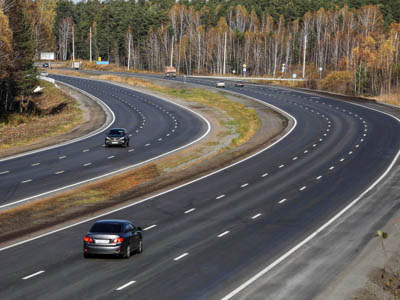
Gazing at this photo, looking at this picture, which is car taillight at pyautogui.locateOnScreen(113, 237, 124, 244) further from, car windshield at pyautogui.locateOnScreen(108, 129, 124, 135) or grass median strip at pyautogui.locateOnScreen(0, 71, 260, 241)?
car windshield at pyautogui.locateOnScreen(108, 129, 124, 135)

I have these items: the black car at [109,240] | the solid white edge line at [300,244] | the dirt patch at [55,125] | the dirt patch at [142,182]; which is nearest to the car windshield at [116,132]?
the dirt patch at [55,125]

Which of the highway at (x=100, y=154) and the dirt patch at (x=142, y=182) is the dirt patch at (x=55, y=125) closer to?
the highway at (x=100, y=154)

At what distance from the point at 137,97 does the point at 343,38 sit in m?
97.9

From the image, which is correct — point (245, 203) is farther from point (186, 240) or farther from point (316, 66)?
point (316, 66)

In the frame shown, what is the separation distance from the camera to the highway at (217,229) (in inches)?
752

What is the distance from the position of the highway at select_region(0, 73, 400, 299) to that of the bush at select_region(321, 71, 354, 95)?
1899 inches

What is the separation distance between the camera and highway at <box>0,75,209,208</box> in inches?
1499

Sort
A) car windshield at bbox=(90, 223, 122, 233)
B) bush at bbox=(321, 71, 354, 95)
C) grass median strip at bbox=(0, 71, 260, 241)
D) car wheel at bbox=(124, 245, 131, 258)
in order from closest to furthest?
car windshield at bbox=(90, 223, 122, 233), car wheel at bbox=(124, 245, 131, 258), grass median strip at bbox=(0, 71, 260, 241), bush at bbox=(321, 71, 354, 95)

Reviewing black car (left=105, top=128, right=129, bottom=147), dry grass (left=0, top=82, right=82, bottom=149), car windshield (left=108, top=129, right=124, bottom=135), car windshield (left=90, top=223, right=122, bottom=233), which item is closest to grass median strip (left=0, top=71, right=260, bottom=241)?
black car (left=105, top=128, right=129, bottom=147)

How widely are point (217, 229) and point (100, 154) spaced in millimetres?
22842

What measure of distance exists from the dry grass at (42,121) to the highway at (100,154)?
4.69m

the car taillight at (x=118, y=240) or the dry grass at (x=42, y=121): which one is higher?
the car taillight at (x=118, y=240)

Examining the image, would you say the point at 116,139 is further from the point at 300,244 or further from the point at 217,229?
the point at 300,244

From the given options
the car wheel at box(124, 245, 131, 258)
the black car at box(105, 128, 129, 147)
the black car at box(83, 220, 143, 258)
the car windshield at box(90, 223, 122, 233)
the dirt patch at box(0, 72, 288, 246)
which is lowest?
the dirt patch at box(0, 72, 288, 246)
